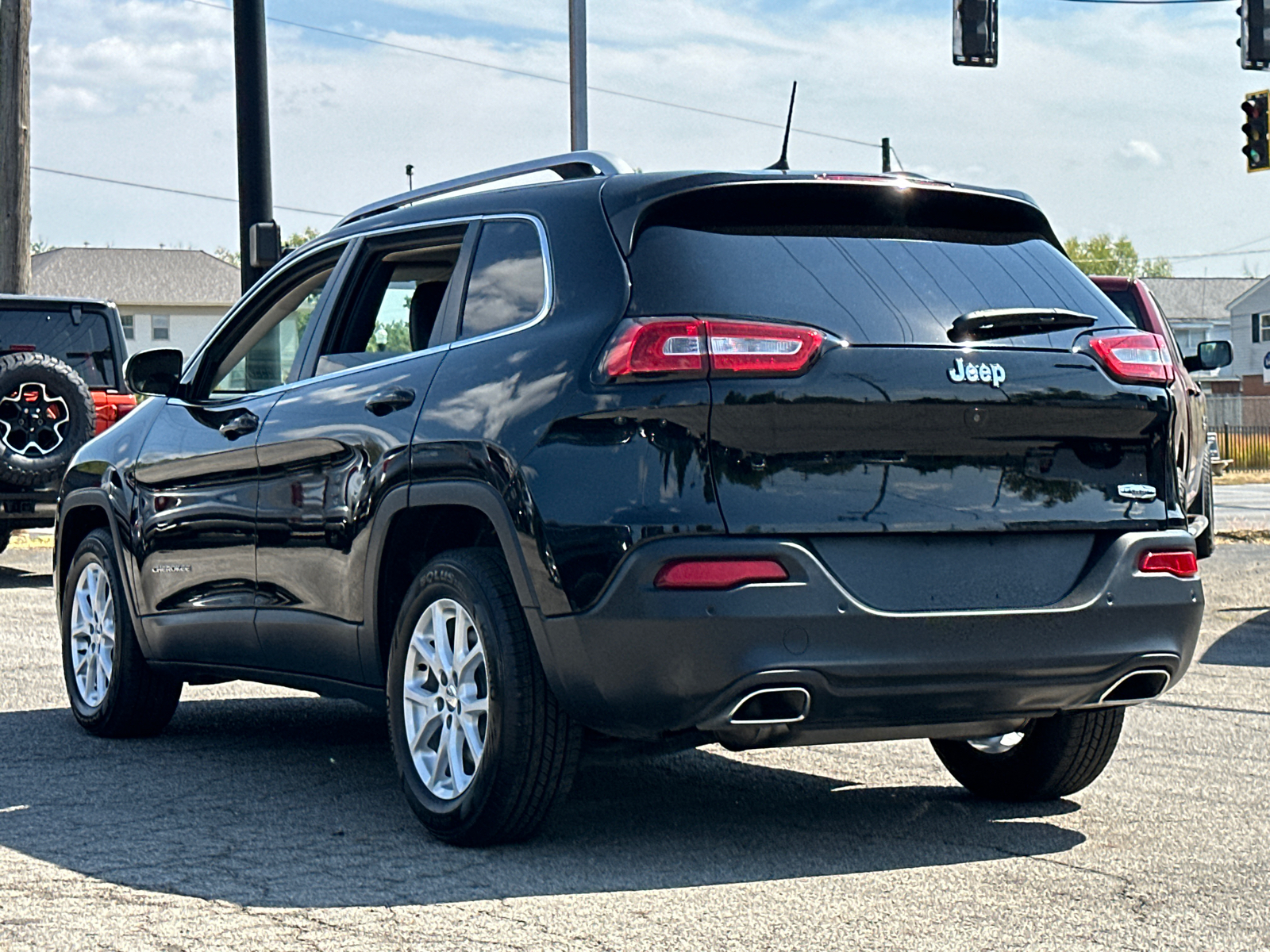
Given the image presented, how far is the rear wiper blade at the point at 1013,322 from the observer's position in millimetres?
5148

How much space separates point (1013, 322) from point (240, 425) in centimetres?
278

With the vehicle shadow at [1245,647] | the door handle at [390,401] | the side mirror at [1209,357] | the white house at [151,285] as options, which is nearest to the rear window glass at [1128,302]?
the side mirror at [1209,357]

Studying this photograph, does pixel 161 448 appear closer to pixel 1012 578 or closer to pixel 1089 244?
pixel 1012 578

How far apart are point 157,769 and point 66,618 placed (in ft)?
4.64

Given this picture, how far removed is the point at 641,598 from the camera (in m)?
4.75

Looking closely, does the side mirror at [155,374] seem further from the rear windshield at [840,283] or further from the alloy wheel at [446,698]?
the rear windshield at [840,283]

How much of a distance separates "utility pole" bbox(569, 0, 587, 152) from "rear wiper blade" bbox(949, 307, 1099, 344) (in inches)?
537

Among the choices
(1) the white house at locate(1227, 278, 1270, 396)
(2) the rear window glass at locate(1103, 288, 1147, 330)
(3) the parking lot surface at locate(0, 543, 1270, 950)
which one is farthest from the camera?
(1) the white house at locate(1227, 278, 1270, 396)

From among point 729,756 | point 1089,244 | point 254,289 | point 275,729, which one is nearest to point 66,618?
point 275,729

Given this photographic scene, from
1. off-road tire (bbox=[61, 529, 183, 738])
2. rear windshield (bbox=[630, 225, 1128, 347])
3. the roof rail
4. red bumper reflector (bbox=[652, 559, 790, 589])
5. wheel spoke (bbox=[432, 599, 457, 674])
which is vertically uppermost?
the roof rail

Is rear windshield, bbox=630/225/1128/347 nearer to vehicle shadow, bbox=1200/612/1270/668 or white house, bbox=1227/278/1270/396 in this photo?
vehicle shadow, bbox=1200/612/1270/668

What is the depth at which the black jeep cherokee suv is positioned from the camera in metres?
4.81

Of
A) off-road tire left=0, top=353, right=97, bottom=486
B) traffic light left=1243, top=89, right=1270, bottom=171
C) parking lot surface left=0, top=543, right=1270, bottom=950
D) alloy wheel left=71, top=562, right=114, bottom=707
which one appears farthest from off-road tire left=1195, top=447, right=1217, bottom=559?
traffic light left=1243, top=89, right=1270, bottom=171

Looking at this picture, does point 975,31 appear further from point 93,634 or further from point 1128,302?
point 93,634
